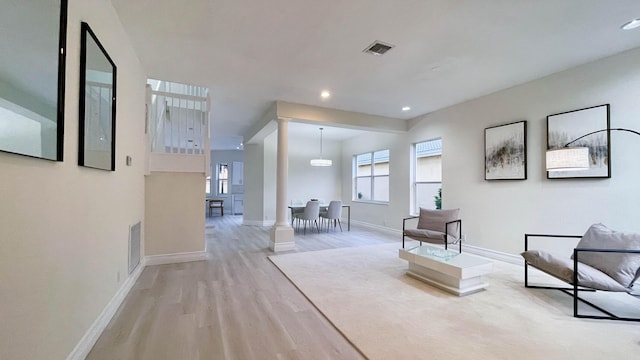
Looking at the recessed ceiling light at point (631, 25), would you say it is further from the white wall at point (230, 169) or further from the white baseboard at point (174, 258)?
the white wall at point (230, 169)

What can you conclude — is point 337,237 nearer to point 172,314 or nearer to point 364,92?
point 364,92

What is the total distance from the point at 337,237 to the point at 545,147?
160 inches

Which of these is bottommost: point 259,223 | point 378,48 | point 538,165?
point 259,223

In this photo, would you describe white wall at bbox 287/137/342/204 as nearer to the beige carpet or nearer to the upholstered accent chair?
the upholstered accent chair

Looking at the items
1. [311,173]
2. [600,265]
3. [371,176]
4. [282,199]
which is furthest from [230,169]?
[600,265]

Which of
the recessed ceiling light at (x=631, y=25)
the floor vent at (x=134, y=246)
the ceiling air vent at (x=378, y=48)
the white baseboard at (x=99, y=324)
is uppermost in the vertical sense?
the recessed ceiling light at (x=631, y=25)

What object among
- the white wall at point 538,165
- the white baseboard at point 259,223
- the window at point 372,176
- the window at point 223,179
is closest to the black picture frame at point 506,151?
the white wall at point 538,165

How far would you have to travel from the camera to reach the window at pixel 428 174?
559 cm

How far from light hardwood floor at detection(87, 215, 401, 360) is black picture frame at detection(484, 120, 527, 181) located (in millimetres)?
3694

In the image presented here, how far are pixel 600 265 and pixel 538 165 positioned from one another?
1.69 metres

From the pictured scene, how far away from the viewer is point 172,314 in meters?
2.43

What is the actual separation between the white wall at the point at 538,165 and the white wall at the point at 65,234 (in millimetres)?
5170

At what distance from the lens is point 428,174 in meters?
5.86

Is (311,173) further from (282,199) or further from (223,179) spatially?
(223,179)
